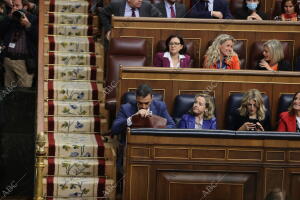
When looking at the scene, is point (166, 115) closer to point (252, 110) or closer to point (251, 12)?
point (252, 110)

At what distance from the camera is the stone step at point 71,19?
674 cm

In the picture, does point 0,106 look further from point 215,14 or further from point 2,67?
point 215,14

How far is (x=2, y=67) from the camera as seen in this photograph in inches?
257

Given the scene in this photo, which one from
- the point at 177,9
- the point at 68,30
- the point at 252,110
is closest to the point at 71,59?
the point at 68,30

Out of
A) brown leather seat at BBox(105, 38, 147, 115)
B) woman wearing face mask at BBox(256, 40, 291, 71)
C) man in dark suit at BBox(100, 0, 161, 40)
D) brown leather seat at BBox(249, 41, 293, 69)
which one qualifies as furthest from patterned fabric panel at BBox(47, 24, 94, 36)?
woman wearing face mask at BBox(256, 40, 291, 71)

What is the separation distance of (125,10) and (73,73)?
21.1 inches

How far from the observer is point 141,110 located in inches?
200

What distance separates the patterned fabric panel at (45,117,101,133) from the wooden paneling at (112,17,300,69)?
539 millimetres

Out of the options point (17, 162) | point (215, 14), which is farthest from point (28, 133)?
point (215, 14)

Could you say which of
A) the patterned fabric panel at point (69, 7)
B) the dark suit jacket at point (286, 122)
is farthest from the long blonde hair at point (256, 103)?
the patterned fabric panel at point (69, 7)

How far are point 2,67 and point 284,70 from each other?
184cm

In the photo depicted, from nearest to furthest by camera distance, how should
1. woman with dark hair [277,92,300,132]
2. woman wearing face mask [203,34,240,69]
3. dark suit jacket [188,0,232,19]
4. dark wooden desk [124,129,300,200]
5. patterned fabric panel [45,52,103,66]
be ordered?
dark wooden desk [124,129,300,200] → woman with dark hair [277,92,300,132] → woman wearing face mask [203,34,240,69] → patterned fabric panel [45,52,103,66] → dark suit jacket [188,0,232,19]

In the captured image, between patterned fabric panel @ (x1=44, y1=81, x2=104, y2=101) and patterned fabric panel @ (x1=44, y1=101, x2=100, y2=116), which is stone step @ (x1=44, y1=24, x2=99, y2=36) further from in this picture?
patterned fabric panel @ (x1=44, y1=101, x2=100, y2=116)

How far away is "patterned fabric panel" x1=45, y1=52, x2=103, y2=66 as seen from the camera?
20.8 feet
